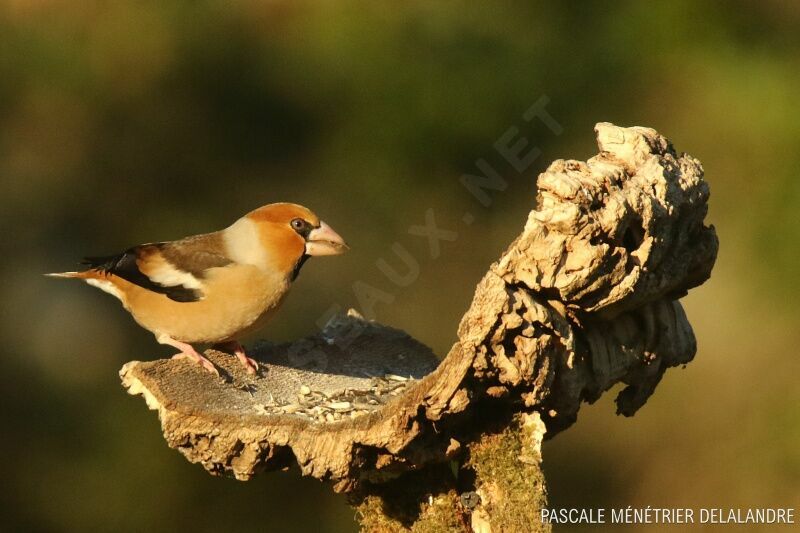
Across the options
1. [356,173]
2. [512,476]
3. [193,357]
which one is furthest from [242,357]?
[356,173]

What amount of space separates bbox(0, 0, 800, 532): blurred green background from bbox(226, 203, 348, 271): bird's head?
2978mm

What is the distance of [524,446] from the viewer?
11.8 feet

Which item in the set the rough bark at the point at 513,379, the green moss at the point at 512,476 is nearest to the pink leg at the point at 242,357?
the rough bark at the point at 513,379

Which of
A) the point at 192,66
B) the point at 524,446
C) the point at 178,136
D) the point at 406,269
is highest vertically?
the point at 192,66

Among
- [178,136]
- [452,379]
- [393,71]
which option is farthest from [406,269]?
[452,379]

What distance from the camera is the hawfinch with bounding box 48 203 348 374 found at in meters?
4.55

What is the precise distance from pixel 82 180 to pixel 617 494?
15.1 feet

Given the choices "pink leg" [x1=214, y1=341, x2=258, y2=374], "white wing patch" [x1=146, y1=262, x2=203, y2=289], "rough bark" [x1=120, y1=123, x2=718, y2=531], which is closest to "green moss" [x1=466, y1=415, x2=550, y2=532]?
"rough bark" [x1=120, y1=123, x2=718, y2=531]

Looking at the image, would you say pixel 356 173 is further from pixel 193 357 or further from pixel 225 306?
pixel 193 357

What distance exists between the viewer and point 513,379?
11.0 feet

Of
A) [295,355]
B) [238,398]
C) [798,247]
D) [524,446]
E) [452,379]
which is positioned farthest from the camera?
[798,247]

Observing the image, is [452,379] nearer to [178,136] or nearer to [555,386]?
[555,386]

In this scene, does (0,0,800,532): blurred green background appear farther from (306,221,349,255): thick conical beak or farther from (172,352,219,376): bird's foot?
(172,352,219,376): bird's foot

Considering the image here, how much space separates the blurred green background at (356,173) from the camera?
7.48m
